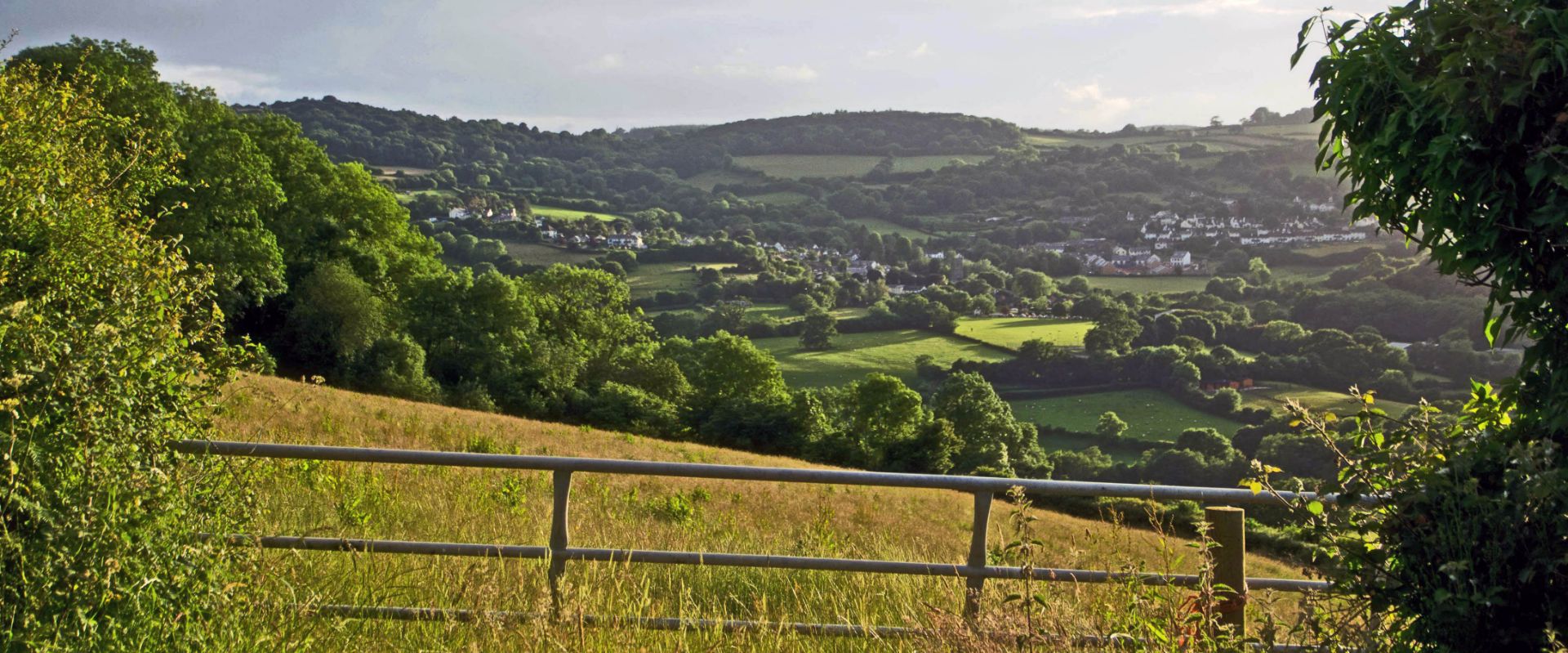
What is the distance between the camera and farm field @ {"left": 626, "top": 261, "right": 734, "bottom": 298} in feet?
407

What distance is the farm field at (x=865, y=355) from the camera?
87375 millimetres

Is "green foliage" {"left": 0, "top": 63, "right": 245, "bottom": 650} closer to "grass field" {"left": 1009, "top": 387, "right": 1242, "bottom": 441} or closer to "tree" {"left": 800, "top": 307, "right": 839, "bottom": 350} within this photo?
"grass field" {"left": 1009, "top": 387, "right": 1242, "bottom": 441}

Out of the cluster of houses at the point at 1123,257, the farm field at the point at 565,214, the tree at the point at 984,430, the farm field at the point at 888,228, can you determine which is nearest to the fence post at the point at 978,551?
the tree at the point at 984,430

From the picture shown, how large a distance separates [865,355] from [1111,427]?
30.9 m

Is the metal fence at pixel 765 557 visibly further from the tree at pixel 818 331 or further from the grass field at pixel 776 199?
the grass field at pixel 776 199

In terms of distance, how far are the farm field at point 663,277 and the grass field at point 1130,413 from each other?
5482 cm

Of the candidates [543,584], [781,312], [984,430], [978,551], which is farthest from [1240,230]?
[543,584]

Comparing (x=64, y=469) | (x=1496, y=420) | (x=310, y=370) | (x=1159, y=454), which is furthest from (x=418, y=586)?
(x=1159, y=454)

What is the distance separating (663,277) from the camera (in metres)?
131

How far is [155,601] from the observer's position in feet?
11.2

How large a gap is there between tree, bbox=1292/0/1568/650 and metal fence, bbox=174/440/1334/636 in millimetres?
1156

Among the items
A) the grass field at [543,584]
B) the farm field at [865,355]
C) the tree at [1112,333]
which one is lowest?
the farm field at [865,355]

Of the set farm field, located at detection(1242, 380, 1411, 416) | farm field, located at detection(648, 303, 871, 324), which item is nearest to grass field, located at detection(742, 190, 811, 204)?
farm field, located at detection(648, 303, 871, 324)

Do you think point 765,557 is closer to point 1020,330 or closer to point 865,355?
point 865,355
